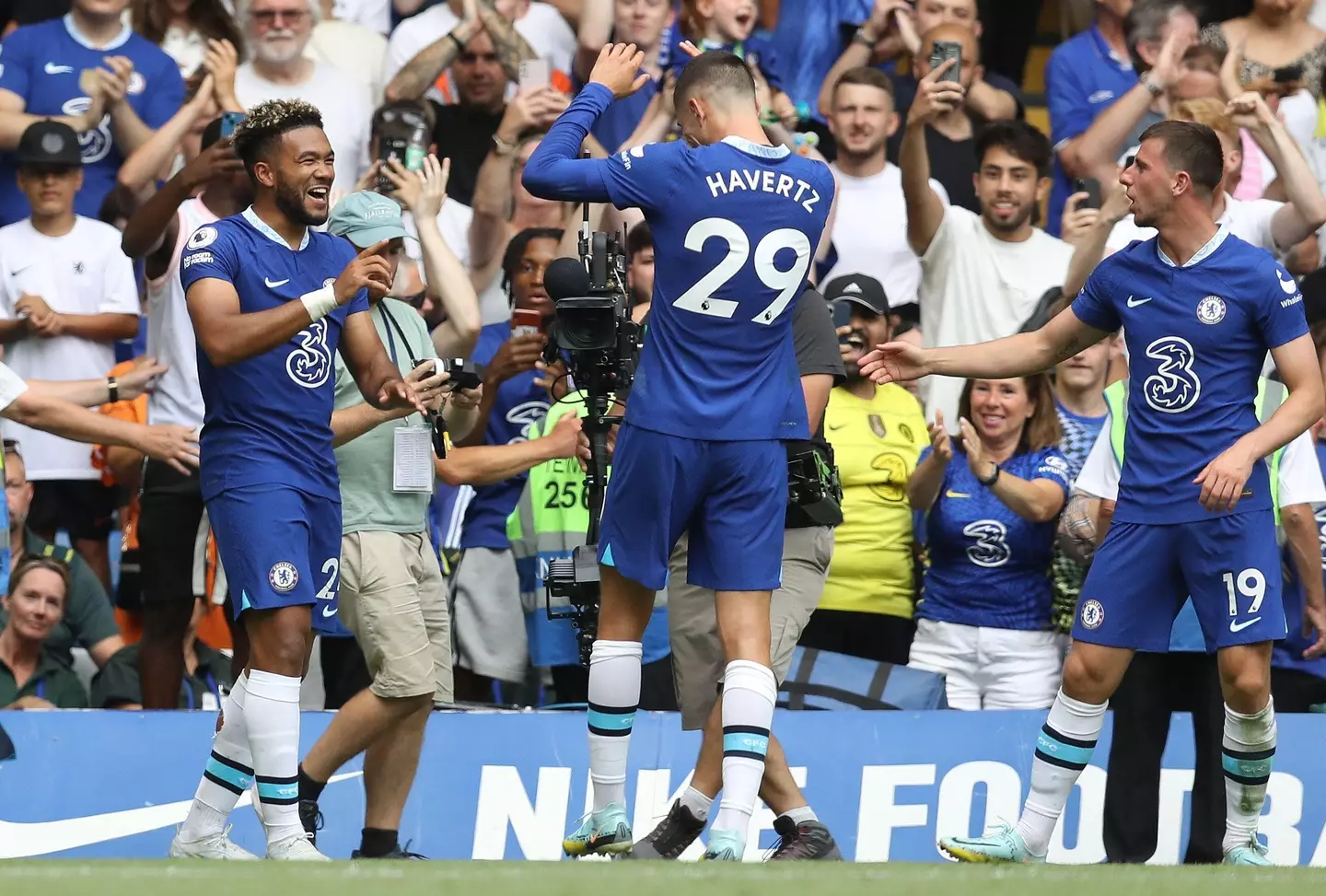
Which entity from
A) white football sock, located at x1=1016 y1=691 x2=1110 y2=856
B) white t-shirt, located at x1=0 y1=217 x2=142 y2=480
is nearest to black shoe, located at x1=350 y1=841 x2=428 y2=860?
white football sock, located at x1=1016 y1=691 x2=1110 y2=856

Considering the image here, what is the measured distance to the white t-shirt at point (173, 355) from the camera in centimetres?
877

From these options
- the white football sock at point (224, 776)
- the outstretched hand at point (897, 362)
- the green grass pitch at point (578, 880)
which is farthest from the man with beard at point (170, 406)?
the green grass pitch at point (578, 880)

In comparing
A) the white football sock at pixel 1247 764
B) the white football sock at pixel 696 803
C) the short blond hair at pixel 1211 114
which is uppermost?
the short blond hair at pixel 1211 114

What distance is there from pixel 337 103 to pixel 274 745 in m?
5.21

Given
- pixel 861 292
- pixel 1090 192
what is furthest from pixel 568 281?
pixel 1090 192

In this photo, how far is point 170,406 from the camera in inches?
346

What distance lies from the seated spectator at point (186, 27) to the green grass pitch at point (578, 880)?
6741 millimetres

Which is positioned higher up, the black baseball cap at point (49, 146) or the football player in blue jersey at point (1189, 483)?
the black baseball cap at point (49, 146)

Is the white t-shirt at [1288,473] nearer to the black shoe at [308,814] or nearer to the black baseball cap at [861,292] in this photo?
the black baseball cap at [861,292]

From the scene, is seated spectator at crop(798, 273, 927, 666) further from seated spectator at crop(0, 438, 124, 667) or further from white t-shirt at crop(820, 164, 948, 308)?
seated spectator at crop(0, 438, 124, 667)

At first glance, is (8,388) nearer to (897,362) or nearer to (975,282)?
(897,362)

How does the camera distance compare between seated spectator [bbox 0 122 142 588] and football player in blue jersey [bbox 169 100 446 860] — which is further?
seated spectator [bbox 0 122 142 588]

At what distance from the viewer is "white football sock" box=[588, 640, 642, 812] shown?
19.9 ft

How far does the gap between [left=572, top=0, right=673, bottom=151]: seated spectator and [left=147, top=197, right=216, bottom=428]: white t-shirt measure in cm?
274
